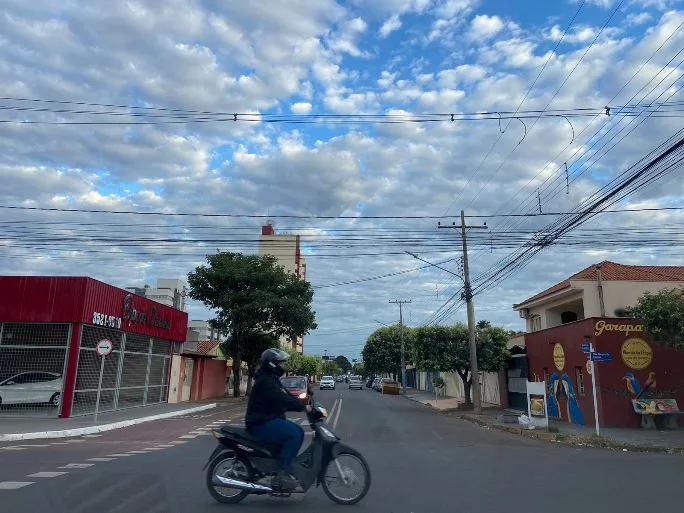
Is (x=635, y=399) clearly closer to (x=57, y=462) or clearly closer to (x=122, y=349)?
(x=57, y=462)

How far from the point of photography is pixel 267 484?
277 inches

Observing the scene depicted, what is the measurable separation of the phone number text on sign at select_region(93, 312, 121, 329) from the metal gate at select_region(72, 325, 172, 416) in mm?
330

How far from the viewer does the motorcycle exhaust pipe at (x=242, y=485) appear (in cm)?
700

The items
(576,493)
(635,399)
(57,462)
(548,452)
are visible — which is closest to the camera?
(576,493)

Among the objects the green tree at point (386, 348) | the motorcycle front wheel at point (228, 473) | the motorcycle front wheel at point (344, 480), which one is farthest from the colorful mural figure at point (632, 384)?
the green tree at point (386, 348)

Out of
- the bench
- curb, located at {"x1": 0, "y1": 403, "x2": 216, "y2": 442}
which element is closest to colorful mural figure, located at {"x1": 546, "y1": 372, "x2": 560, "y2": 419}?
the bench

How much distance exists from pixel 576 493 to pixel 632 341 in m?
14.1

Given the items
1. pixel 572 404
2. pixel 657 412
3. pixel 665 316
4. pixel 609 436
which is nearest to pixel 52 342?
pixel 609 436

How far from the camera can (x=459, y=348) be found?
30516 mm

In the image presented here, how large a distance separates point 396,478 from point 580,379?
15439 millimetres

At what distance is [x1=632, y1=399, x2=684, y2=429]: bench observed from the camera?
18.9m

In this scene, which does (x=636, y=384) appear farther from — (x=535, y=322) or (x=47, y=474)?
(x=47, y=474)

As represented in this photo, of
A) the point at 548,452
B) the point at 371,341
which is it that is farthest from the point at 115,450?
the point at 371,341

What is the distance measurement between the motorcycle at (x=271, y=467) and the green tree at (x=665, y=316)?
12211mm
